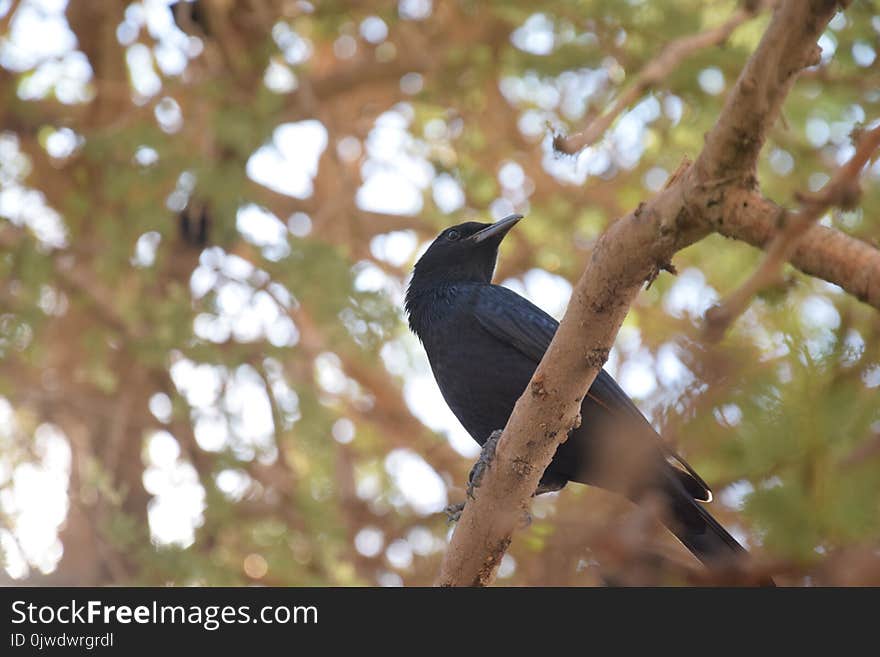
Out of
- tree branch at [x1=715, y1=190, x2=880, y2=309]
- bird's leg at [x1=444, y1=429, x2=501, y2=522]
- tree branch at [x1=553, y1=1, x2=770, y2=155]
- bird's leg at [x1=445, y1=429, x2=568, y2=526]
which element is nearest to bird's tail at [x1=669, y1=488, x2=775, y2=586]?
bird's leg at [x1=445, y1=429, x2=568, y2=526]

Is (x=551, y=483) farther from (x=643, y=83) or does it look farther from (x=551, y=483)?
(x=643, y=83)

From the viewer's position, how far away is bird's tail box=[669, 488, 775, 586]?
3948mm

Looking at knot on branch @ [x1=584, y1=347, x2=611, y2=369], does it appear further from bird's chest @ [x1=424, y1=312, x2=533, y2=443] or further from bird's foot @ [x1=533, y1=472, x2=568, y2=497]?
bird's foot @ [x1=533, y1=472, x2=568, y2=497]

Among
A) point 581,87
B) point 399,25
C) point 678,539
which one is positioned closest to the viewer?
point 678,539

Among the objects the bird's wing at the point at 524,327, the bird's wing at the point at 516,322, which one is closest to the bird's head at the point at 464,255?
the bird's wing at the point at 524,327

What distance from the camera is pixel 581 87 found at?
674 cm

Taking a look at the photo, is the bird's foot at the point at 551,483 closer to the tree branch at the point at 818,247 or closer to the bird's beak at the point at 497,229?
the bird's beak at the point at 497,229

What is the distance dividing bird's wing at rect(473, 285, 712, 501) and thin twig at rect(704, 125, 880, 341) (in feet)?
7.22

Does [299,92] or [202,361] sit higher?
[299,92]

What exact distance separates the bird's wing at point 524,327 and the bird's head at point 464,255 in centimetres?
46

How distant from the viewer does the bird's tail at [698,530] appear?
13.0 feet
